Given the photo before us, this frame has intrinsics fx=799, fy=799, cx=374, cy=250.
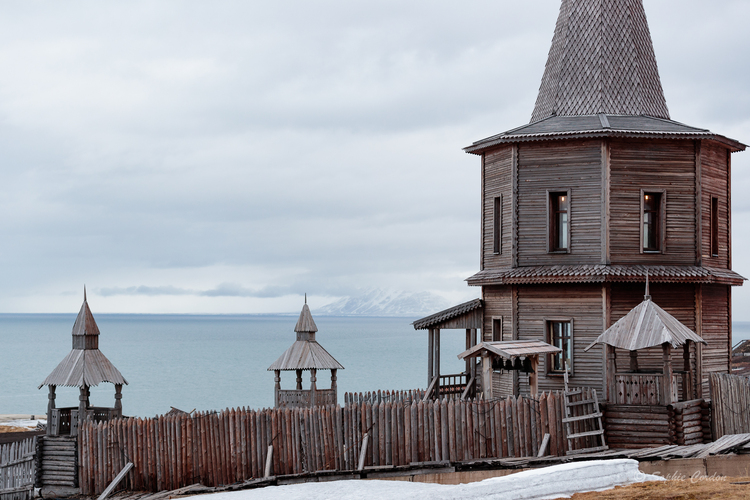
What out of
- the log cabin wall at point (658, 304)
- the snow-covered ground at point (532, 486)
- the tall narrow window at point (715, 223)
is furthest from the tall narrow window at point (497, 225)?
the snow-covered ground at point (532, 486)

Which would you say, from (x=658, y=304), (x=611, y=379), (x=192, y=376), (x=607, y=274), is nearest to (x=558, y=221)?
(x=607, y=274)

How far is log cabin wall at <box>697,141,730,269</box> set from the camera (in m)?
25.1

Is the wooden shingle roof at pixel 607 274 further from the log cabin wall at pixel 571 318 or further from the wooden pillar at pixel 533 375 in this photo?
the wooden pillar at pixel 533 375

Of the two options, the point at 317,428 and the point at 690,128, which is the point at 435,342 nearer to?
the point at 317,428

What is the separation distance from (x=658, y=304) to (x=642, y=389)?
4920mm

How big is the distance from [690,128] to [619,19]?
206 inches

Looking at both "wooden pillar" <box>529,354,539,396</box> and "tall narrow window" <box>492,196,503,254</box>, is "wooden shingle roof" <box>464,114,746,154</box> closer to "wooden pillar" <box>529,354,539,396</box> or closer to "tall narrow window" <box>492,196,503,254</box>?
"tall narrow window" <box>492,196,503,254</box>

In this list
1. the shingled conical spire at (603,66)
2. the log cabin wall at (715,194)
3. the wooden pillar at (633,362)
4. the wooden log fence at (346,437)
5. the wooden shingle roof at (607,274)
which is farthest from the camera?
the shingled conical spire at (603,66)

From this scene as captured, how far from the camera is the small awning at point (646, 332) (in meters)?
19.8

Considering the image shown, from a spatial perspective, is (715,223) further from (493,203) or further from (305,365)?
(305,365)

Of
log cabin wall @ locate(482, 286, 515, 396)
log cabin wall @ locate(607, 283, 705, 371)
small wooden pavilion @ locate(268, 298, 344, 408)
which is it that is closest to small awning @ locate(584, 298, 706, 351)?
log cabin wall @ locate(607, 283, 705, 371)

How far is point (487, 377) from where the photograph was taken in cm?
2016

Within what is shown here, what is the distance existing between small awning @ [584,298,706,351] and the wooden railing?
1.01 metres

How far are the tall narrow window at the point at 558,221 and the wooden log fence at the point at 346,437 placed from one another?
23.1 feet
